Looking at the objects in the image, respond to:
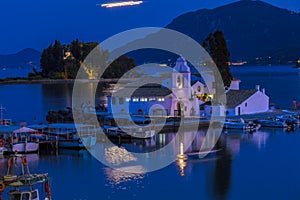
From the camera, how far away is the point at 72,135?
3509 centimetres

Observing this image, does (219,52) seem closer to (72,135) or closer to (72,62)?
(72,135)

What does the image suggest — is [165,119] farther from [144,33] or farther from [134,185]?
[144,33]

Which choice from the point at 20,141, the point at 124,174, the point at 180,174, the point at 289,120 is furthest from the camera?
the point at 289,120

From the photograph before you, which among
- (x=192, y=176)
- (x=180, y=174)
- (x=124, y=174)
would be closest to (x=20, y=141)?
(x=124, y=174)

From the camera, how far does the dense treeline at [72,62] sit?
14000cm

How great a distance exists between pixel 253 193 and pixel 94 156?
1088cm

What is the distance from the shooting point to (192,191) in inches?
949

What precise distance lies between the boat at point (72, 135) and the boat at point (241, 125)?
10812mm

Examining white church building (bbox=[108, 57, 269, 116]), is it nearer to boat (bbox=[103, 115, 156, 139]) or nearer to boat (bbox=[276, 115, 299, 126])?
boat (bbox=[103, 115, 156, 139])

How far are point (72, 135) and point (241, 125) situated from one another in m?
13.7

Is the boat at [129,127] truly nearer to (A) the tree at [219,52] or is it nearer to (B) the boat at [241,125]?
(B) the boat at [241,125]

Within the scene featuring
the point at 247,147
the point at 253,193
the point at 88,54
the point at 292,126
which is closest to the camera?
the point at 253,193

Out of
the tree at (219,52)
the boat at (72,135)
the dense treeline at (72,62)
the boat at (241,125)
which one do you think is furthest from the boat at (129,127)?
the dense treeline at (72,62)

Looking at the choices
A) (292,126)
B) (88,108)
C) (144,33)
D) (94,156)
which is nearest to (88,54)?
(144,33)
